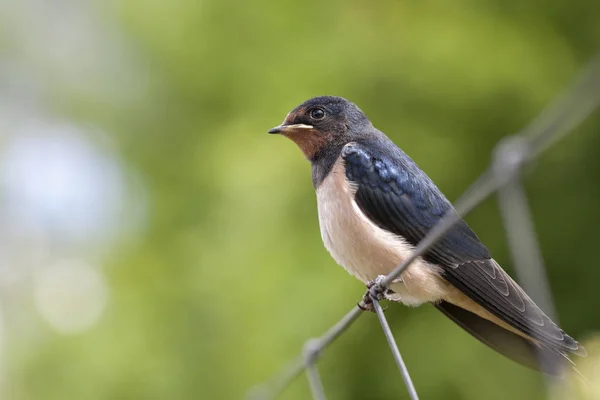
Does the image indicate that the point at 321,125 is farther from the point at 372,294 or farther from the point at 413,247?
the point at 372,294

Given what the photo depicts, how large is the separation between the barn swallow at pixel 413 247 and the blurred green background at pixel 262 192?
0.84m

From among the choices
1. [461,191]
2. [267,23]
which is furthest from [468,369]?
[267,23]

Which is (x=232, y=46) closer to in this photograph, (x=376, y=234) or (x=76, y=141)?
(x=76, y=141)

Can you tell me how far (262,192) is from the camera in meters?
3.44

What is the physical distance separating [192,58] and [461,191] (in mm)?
1525

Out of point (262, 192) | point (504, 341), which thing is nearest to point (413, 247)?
point (504, 341)

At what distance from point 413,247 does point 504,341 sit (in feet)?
1.13

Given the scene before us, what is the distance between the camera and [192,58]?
404 cm

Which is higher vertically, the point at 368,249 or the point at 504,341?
the point at 368,249

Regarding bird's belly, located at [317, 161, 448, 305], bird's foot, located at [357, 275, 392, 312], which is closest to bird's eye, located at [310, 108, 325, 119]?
bird's belly, located at [317, 161, 448, 305]

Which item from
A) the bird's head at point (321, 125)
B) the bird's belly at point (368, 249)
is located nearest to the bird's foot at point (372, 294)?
the bird's belly at point (368, 249)

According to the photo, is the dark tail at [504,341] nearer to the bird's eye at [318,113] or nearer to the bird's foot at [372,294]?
the bird's foot at [372,294]

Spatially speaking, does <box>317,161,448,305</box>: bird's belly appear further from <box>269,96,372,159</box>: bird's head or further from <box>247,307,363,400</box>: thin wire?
<box>269,96,372,159</box>: bird's head

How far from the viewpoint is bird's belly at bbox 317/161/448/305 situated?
7.20ft
